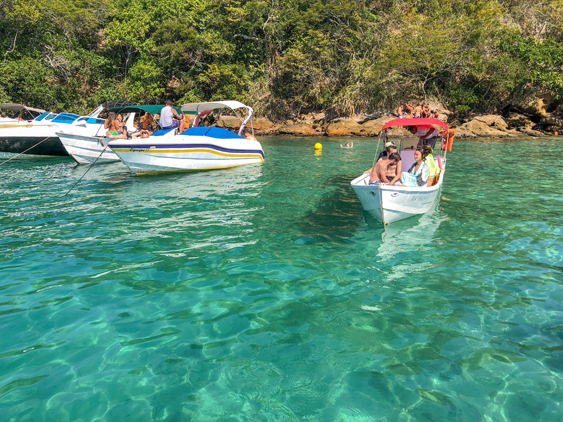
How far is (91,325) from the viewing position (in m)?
4.51

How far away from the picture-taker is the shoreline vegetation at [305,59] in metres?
33.1

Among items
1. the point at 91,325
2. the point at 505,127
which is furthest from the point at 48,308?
the point at 505,127

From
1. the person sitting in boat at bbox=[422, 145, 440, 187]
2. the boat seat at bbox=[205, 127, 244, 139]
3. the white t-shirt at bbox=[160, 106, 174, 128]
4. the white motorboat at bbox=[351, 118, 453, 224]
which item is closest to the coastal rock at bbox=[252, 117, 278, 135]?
the boat seat at bbox=[205, 127, 244, 139]

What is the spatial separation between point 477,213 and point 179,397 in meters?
8.30

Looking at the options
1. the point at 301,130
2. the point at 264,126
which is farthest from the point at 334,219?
the point at 264,126

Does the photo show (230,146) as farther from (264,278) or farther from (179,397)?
(179,397)

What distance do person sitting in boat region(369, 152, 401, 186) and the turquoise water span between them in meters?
0.99

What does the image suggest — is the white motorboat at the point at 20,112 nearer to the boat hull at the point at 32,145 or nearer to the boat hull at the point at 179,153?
the boat hull at the point at 32,145

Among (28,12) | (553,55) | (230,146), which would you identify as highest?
(28,12)

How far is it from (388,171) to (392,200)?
1.21 meters

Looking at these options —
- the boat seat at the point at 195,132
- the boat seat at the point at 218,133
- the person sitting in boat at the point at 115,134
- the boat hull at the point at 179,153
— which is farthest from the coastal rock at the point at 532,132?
the person sitting in boat at the point at 115,134

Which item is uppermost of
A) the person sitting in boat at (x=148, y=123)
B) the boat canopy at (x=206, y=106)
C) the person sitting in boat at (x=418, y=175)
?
the boat canopy at (x=206, y=106)

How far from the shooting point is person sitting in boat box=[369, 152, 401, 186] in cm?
807

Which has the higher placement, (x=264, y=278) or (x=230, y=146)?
(x=230, y=146)
